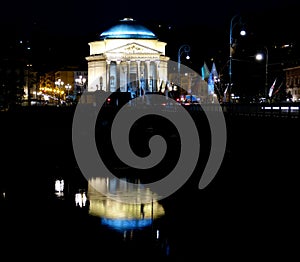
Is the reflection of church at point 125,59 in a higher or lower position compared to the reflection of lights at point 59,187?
higher

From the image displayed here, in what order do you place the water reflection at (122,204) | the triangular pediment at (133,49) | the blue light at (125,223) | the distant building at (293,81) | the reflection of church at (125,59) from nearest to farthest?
1. the blue light at (125,223)
2. the water reflection at (122,204)
3. the distant building at (293,81)
4. the triangular pediment at (133,49)
5. the reflection of church at (125,59)

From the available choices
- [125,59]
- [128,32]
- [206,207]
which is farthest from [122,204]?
[128,32]

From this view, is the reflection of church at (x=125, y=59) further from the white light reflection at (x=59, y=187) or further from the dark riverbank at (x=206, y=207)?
the white light reflection at (x=59, y=187)

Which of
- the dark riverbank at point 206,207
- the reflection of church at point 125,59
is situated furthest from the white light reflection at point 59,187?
the reflection of church at point 125,59

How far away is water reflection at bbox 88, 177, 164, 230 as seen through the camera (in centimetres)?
2562

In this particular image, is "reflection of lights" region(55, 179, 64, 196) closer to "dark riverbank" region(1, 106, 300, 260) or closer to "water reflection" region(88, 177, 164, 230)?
"dark riverbank" region(1, 106, 300, 260)

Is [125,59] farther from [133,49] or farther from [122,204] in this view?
[122,204]

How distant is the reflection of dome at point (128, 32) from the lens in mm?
155375

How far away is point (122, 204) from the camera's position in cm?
2931

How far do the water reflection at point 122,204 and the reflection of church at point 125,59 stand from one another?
113 m

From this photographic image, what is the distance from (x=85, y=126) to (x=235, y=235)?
4871 centimetres

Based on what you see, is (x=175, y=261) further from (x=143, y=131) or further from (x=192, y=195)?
(x=143, y=131)

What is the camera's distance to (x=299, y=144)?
36906mm

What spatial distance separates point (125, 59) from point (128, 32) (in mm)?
8169
